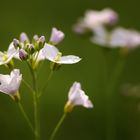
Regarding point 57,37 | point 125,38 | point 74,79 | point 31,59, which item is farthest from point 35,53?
point 74,79

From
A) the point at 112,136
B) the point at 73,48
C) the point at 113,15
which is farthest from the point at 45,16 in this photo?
the point at 112,136

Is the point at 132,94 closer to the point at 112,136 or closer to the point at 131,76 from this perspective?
the point at 112,136

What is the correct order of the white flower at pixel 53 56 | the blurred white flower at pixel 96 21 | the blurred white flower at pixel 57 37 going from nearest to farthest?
1. the white flower at pixel 53 56
2. the blurred white flower at pixel 57 37
3. the blurred white flower at pixel 96 21

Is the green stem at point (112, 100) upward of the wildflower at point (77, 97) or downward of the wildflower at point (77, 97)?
downward

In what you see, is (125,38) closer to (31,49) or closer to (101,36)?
(101,36)

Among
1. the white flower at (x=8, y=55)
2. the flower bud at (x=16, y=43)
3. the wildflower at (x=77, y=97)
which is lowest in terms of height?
the wildflower at (x=77, y=97)

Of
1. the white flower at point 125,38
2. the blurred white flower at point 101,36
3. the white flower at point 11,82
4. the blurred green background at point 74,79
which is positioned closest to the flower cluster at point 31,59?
the white flower at point 11,82

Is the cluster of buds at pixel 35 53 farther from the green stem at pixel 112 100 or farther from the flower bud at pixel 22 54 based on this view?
the green stem at pixel 112 100
